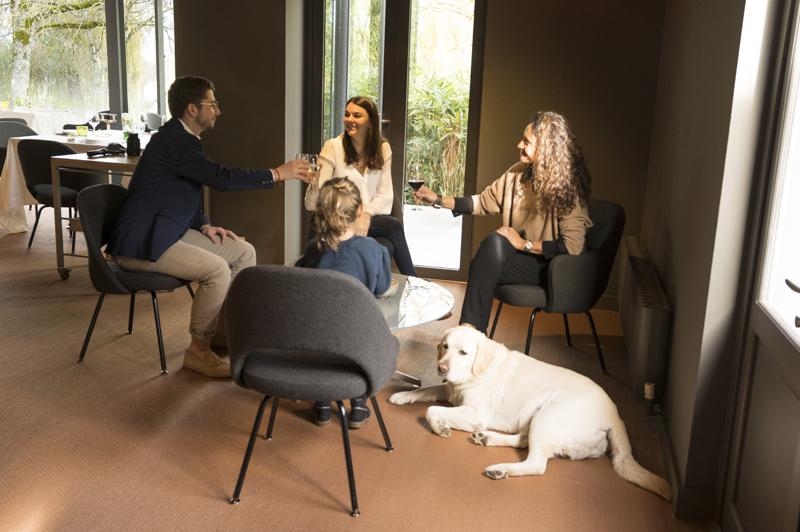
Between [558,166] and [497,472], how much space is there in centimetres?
148

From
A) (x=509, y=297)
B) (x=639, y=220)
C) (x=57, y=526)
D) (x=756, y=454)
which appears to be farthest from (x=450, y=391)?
(x=639, y=220)

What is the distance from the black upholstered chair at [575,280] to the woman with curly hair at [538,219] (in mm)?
76

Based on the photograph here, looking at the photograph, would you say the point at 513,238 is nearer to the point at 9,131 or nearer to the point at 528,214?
the point at 528,214

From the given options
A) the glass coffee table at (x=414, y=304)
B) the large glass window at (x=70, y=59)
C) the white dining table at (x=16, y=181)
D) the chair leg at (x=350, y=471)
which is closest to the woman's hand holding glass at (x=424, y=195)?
the glass coffee table at (x=414, y=304)

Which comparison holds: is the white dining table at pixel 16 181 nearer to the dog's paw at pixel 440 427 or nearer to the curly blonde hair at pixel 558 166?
the curly blonde hair at pixel 558 166

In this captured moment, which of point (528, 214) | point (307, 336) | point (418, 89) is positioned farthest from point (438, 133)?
point (307, 336)

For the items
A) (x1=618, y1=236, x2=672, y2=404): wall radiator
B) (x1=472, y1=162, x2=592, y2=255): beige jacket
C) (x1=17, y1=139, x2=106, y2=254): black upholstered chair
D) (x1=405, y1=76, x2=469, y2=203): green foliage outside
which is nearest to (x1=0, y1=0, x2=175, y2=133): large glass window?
(x1=17, y1=139, x2=106, y2=254): black upholstered chair

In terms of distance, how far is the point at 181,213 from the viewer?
3.49 m

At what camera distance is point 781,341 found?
75.8 inches

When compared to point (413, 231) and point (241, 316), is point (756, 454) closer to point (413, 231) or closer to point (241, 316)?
point (241, 316)

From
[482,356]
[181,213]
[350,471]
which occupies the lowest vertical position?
[350,471]

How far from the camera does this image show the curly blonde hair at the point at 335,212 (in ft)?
9.00

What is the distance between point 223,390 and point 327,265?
950mm

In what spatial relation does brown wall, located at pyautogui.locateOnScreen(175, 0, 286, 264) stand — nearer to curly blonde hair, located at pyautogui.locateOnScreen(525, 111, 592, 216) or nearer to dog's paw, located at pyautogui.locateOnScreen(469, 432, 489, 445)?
A: curly blonde hair, located at pyautogui.locateOnScreen(525, 111, 592, 216)
